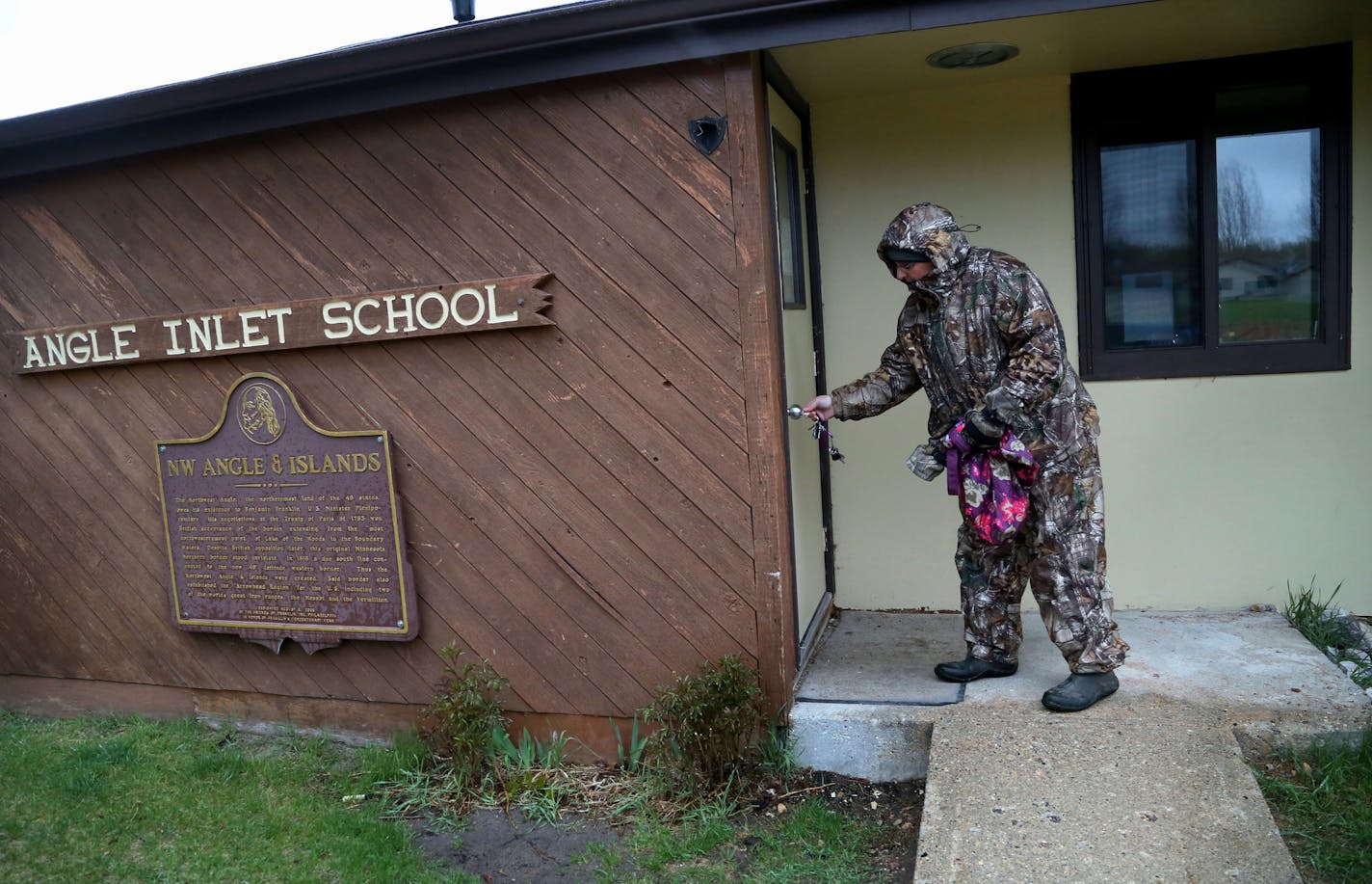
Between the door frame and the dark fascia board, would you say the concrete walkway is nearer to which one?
the door frame

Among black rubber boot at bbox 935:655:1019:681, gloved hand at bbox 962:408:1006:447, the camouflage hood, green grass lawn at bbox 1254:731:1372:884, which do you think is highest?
the camouflage hood

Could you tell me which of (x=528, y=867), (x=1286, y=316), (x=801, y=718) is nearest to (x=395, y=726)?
(x=528, y=867)

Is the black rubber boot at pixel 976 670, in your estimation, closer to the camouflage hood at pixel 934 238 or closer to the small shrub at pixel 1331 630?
the small shrub at pixel 1331 630

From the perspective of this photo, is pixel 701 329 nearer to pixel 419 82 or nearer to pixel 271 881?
pixel 419 82

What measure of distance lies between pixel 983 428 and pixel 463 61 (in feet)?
7.71

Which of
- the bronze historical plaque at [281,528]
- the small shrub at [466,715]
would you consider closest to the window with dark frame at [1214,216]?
the small shrub at [466,715]

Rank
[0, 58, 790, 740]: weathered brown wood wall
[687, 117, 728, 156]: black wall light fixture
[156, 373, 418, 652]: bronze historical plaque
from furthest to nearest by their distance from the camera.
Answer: [156, 373, 418, 652]: bronze historical plaque < [0, 58, 790, 740]: weathered brown wood wall < [687, 117, 728, 156]: black wall light fixture

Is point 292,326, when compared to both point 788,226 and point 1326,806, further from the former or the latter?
point 1326,806

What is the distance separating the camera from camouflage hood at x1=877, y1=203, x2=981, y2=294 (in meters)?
3.63

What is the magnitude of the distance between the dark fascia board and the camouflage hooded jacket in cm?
71

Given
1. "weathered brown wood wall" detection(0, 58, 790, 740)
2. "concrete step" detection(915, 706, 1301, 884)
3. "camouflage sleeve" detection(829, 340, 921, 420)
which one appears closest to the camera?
"concrete step" detection(915, 706, 1301, 884)

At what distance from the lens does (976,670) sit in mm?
4023

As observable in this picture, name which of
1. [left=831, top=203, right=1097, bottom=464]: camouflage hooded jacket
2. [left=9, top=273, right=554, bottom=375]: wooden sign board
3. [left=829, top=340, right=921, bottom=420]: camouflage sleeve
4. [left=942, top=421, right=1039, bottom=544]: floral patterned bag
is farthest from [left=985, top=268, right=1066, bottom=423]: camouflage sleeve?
[left=9, top=273, right=554, bottom=375]: wooden sign board

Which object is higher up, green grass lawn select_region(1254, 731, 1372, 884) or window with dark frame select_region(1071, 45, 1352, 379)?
window with dark frame select_region(1071, 45, 1352, 379)
